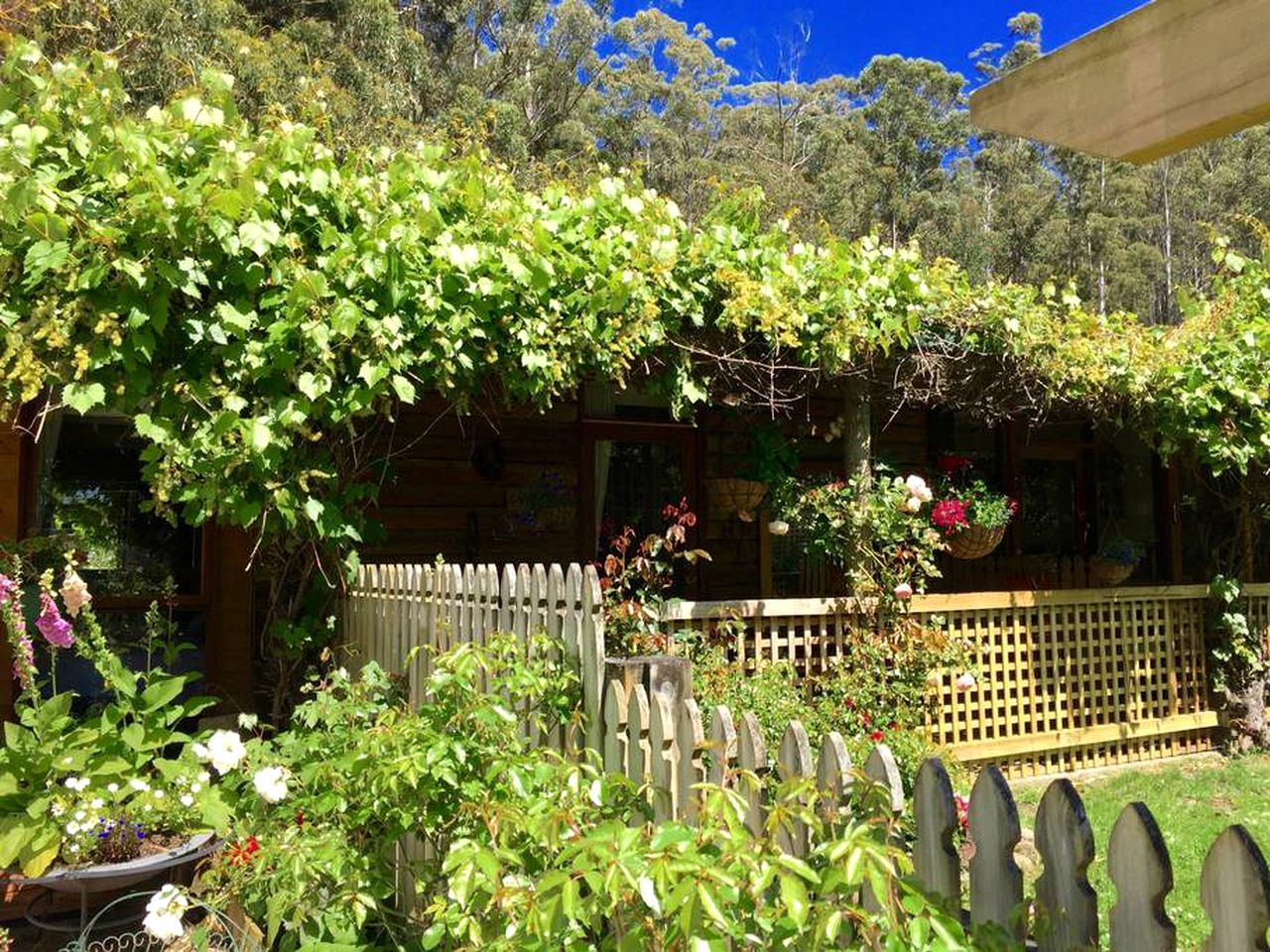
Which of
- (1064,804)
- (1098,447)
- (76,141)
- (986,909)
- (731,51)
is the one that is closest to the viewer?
(1064,804)

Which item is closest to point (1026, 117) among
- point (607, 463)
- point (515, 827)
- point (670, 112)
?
point (515, 827)

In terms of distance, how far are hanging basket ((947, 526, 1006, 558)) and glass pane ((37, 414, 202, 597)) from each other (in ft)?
16.7

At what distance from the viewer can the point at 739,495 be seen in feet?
23.2

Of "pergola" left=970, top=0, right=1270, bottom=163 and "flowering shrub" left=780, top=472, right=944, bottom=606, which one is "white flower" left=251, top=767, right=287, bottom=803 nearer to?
"pergola" left=970, top=0, right=1270, bottom=163

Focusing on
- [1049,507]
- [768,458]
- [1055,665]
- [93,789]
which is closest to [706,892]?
[93,789]

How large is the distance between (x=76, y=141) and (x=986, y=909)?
410 cm

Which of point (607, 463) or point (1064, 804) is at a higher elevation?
point (607, 463)

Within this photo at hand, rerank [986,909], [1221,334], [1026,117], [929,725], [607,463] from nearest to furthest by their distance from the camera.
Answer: [986,909], [1026,117], [929,725], [1221,334], [607,463]

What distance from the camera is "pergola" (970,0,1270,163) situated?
62.2 inches

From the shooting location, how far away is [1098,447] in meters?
10.4

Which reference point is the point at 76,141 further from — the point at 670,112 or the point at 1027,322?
the point at 670,112

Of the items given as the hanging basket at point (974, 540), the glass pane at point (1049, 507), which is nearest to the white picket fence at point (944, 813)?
the hanging basket at point (974, 540)

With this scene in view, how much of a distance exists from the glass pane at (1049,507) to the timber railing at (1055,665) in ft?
8.09

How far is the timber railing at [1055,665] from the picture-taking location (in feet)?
19.5
